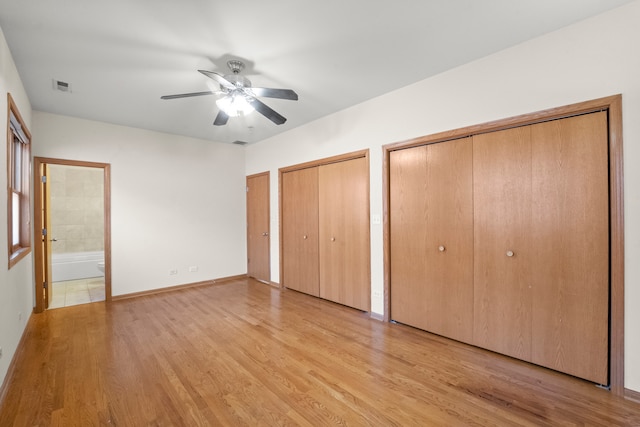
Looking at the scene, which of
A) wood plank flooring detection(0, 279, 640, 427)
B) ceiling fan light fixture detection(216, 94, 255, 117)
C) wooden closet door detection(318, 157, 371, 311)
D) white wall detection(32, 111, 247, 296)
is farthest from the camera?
white wall detection(32, 111, 247, 296)

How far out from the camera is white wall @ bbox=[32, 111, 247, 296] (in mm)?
4012

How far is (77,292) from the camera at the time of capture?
15.3 feet

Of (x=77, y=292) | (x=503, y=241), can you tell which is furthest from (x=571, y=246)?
(x=77, y=292)

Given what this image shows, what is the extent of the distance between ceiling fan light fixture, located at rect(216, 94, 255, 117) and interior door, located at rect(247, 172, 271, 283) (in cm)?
237

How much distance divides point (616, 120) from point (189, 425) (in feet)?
10.9

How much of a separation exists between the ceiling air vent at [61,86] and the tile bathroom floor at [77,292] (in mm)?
2853

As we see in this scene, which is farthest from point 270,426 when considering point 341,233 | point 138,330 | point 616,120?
point 616,120

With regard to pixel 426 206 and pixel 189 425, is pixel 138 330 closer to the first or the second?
pixel 189 425

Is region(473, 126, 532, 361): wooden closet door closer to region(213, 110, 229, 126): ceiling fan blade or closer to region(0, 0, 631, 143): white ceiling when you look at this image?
region(0, 0, 631, 143): white ceiling

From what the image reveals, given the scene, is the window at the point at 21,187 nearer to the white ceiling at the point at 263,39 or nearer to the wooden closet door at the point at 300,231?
the white ceiling at the point at 263,39

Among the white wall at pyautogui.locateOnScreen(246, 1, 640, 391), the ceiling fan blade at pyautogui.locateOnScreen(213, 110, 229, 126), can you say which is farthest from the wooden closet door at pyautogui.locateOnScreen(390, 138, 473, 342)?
the ceiling fan blade at pyautogui.locateOnScreen(213, 110, 229, 126)

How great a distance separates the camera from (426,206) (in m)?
2.93

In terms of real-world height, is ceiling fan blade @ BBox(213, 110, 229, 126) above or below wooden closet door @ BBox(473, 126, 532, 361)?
above


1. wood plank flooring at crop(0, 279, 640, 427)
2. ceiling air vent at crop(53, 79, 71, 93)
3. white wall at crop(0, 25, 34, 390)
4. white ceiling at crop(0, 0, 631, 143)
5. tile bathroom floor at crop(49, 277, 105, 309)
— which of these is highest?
white ceiling at crop(0, 0, 631, 143)
